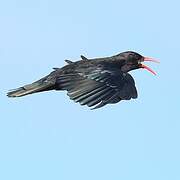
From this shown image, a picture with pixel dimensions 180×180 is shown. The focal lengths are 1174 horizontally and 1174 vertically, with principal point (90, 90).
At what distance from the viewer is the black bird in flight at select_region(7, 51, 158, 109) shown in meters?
26.1

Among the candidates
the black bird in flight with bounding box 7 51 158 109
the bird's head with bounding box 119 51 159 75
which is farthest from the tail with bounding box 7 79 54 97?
the bird's head with bounding box 119 51 159 75

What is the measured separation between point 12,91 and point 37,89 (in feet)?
2.31

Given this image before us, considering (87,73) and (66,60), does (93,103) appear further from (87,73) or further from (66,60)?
(66,60)

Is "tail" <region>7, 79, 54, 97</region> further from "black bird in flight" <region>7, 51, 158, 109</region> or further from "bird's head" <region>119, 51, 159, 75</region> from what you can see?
"bird's head" <region>119, 51, 159, 75</region>

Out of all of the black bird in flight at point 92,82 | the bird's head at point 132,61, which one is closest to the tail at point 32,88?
the black bird in flight at point 92,82

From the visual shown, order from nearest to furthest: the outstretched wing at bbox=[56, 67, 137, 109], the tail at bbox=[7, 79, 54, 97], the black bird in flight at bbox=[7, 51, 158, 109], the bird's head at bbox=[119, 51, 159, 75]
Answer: the outstretched wing at bbox=[56, 67, 137, 109] → the black bird in flight at bbox=[7, 51, 158, 109] → the tail at bbox=[7, 79, 54, 97] → the bird's head at bbox=[119, 51, 159, 75]

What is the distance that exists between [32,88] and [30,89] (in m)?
0.06

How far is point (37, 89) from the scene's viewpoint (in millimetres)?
28922

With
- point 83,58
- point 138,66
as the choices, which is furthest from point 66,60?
point 138,66

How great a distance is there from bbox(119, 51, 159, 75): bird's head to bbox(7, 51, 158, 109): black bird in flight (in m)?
0.03

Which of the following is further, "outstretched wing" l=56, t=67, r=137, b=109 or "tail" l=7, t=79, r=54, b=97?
"tail" l=7, t=79, r=54, b=97

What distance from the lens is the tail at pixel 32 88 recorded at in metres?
28.8

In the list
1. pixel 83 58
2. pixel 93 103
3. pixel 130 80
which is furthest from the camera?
pixel 83 58

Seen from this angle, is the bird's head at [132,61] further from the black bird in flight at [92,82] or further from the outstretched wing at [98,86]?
the outstretched wing at [98,86]
